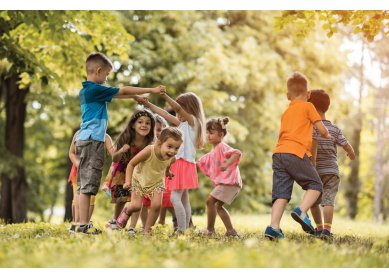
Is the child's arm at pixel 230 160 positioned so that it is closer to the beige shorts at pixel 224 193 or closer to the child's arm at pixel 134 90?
the beige shorts at pixel 224 193

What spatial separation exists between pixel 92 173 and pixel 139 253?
211cm

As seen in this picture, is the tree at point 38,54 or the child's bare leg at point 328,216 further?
the tree at point 38,54

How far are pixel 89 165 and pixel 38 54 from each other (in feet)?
24.9

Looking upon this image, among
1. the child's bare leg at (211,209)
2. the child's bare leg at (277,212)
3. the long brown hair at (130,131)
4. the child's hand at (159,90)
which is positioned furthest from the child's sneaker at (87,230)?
the child's bare leg at (277,212)

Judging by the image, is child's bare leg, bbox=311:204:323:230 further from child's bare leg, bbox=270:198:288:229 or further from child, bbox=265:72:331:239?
child's bare leg, bbox=270:198:288:229

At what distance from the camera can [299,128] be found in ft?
22.6

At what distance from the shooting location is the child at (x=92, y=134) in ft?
22.9

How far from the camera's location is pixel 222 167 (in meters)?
7.62

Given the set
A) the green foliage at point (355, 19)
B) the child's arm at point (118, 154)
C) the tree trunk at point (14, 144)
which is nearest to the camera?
the child's arm at point (118, 154)

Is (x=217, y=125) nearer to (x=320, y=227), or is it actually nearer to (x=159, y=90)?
(x=159, y=90)

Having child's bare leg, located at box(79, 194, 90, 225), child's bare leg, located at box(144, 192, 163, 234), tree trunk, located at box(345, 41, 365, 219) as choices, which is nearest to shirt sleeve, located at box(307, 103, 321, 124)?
child's bare leg, located at box(144, 192, 163, 234)

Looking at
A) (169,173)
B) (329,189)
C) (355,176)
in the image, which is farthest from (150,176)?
(355,176)

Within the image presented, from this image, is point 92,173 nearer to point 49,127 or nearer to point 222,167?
point 222,167

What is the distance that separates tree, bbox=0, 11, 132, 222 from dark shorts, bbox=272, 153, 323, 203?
4897 millimetres
